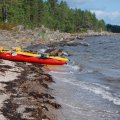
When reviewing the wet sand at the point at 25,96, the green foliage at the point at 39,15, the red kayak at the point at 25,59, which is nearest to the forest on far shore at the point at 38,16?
the green foliage at the point at 39,15

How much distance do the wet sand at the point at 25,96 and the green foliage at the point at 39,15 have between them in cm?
6712

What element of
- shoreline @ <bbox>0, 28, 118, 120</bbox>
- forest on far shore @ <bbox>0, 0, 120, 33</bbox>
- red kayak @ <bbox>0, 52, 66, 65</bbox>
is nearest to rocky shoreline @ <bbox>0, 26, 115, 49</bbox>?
forest on far shore @ <bbox>0, 0, 120, 33</bbox>

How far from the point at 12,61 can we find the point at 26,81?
11.0 metres

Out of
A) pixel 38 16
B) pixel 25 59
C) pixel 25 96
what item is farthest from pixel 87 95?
pixel 38 16

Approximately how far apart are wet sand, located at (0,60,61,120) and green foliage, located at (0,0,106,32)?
220ft

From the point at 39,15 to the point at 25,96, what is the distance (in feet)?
354

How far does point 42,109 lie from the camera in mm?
19453

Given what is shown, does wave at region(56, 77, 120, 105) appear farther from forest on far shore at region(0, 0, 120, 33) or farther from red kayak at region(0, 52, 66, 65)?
forest on far shore at region(0, 0, 120, 33)

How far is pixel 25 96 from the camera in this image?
21703 millimetres

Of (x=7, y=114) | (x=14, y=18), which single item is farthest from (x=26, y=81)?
(x=14, y=18)

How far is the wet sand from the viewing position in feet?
59.5

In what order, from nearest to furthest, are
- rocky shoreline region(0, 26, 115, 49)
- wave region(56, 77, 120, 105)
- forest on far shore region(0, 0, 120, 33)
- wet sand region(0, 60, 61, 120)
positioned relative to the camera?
1. wet sand region(0, 60, 61, 120)
2. wave region(56, 77, 120, 105)
3. rocky shoreline region(0, 26, 115, 49)
4. forest on far shore region(0, 0, 120, 33)

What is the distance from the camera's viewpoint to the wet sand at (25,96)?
18125mm

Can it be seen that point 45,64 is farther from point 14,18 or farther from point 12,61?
point 14,18
